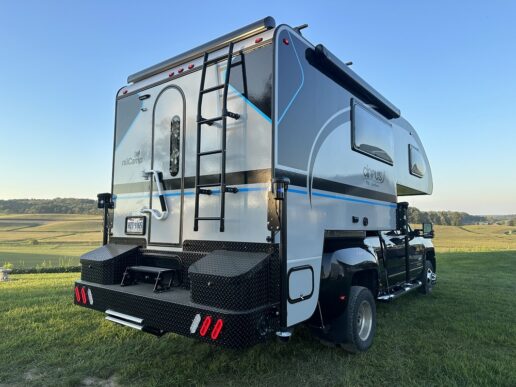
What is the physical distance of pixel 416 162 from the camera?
7.43 meters

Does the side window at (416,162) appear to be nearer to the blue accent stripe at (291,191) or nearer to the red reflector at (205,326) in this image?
the blue accent stripe at (291,191)

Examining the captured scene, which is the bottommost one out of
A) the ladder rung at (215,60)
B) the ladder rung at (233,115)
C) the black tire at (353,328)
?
the black tire at (353,328)

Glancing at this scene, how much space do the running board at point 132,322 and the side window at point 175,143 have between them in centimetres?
156

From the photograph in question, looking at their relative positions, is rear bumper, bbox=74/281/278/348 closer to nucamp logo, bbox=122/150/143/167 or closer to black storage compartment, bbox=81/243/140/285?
black storage compartment, bbox=81/243/140/285

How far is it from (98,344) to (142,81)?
3.28 metres

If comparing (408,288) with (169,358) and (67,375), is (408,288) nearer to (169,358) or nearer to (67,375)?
(169,358)

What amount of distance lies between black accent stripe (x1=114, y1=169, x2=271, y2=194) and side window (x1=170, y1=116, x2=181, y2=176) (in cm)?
14

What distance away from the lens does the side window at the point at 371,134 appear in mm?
4762

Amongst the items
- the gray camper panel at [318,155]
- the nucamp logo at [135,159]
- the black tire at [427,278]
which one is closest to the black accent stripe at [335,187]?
the gray camper panel at [318,155]

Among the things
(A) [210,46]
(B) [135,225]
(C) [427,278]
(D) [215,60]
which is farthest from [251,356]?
(C) [427,278]

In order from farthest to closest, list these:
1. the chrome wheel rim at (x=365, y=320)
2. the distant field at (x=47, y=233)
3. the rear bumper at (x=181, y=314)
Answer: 1. the distant field at (x=47, y=233)
2. the chrome wheel rim at (x=365, y=320)
3. the rear bumper at (x=181, y=314)

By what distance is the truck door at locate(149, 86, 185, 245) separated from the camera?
13.2 ft

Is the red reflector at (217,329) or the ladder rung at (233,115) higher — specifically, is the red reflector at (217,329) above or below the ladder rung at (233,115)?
below

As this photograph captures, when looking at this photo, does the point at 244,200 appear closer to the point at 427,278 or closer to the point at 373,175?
the point at 373,175
